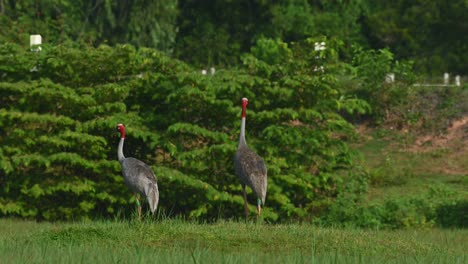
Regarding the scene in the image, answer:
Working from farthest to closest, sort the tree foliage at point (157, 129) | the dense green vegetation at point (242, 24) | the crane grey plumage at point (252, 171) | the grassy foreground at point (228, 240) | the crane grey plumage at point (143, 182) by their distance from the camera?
the dense green vegetation at point (242, 24) → the tree foliage at point (157, 129) → the crane grey plumage at point (252, 171) → the crane grey plumage at point (143, 182) → the grassy foreground at point (228, 240)

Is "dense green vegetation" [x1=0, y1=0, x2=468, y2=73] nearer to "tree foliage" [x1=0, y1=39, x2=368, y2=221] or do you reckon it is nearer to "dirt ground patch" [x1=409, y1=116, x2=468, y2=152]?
"dirt ground patch" [x1=409, y1=116, x2=468, y2=152]

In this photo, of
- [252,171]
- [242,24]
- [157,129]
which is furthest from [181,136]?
[242,24]

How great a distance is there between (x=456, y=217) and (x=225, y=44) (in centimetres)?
2824

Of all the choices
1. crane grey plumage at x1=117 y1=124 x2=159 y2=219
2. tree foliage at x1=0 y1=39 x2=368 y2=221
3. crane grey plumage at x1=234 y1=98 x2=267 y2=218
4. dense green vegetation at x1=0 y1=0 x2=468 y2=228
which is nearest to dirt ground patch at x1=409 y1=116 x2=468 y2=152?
dense green vegetation at x1=0 y1=0 x2=468 y2=228

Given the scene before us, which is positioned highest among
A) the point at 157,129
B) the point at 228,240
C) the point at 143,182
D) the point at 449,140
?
the point at 157,129

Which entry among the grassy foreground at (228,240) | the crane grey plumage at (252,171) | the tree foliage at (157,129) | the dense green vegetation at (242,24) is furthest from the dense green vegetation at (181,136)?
the dense green vegetation at (242,24)

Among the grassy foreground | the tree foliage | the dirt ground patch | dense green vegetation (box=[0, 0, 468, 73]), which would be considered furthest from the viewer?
dense green vegetation (box=[0, 0, 468, 73])

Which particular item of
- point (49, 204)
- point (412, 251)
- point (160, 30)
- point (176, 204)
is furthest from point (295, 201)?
point (160, 30)

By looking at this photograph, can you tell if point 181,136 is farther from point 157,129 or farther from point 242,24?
point 242,24

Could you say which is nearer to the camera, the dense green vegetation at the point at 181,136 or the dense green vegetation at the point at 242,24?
the dense green vegetation at the point at 181,136

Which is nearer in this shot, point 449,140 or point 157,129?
point 157,129

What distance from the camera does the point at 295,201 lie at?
87.1ft

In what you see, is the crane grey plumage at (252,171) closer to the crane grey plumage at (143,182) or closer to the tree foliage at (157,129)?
the crane grey plumage at (143,182)

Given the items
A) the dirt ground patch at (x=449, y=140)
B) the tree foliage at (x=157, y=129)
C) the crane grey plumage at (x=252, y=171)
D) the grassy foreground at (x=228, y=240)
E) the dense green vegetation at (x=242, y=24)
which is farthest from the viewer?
the dense green vegetation at (x=242, y=24)
